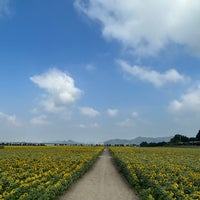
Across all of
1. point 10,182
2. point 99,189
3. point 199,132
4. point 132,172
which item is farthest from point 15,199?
point 199,132

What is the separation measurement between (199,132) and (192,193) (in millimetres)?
119573

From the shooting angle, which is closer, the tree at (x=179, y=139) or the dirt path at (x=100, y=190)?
the dirt path at (x=100, y=190)

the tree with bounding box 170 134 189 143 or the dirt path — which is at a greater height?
the tree with bounding box 170 134 189 143

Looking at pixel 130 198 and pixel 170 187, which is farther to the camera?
pixel 130 198

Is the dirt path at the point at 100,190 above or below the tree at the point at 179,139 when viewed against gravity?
below

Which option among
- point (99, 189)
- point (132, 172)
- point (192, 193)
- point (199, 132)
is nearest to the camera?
point (192, 193)

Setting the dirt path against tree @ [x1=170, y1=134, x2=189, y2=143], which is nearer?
the dirt path

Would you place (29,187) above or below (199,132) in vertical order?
below

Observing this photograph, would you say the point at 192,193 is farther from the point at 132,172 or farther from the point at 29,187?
the point at 132,172

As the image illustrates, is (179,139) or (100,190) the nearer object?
(100,190)

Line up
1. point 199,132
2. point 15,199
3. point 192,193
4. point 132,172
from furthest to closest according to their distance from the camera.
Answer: point 199,132 → point 132,172 → point 192,193 → point 15,199

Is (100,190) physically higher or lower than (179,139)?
lower

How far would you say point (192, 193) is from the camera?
14.4 metres

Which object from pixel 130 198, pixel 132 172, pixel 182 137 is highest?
pixel 182 137
